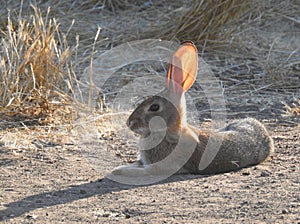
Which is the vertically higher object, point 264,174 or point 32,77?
point 32,77

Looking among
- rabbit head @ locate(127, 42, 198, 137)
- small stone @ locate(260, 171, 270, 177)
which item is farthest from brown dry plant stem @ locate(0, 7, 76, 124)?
small stone @ locate(260, 171, 270, 177)

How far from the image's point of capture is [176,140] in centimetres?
564

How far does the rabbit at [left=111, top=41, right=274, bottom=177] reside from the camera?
5.59 metres

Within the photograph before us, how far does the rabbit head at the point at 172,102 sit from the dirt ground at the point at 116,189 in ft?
1.35

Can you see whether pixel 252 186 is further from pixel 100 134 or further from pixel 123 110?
pixel 123 110

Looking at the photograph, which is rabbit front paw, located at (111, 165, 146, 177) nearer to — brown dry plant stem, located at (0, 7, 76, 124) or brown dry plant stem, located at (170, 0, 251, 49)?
brown dry plant stem, located at (0, 7, 76, 124)

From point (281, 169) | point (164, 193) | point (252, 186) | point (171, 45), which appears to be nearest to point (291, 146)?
point (281, 169)

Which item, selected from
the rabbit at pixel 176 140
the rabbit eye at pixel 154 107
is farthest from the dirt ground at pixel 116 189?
the rabbit eye at pixel 154 107

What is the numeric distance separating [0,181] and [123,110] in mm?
2199

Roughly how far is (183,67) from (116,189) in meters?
1.10

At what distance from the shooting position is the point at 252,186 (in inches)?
207

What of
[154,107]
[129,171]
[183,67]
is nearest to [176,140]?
[154,107]

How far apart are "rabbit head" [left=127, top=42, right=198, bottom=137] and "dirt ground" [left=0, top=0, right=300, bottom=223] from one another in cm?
41

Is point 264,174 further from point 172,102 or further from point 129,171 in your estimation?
point 129,171
